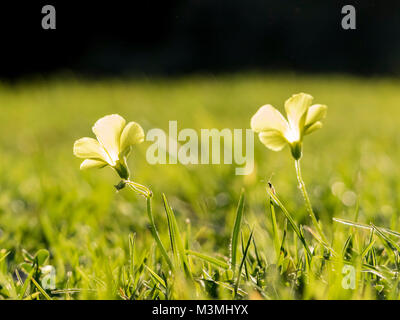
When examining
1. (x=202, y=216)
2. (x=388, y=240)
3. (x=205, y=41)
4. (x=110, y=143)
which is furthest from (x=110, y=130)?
(x=205, y=41)

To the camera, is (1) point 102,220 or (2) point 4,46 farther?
(2) point 4,46

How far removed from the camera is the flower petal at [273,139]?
649 millimetres

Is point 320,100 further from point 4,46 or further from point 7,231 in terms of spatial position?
point 4,46

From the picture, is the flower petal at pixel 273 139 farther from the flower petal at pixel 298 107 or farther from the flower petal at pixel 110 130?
the flower petal at pixel 110 130

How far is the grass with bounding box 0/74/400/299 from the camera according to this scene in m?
0.70

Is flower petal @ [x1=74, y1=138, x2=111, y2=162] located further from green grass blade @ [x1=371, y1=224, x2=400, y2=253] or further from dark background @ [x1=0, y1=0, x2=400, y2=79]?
dark background @ [x1=0, y1=0, x2=400, y2=79]

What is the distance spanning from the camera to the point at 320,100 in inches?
149

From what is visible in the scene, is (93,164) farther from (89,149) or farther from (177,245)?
(177,245)

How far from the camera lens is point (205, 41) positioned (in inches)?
257

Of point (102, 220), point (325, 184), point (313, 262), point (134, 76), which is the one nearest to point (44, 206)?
point (102, 220)

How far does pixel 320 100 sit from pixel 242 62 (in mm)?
2672

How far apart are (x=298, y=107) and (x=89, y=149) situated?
0.25m

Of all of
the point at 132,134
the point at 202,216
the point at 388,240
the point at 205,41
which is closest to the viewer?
the point at 132,134
